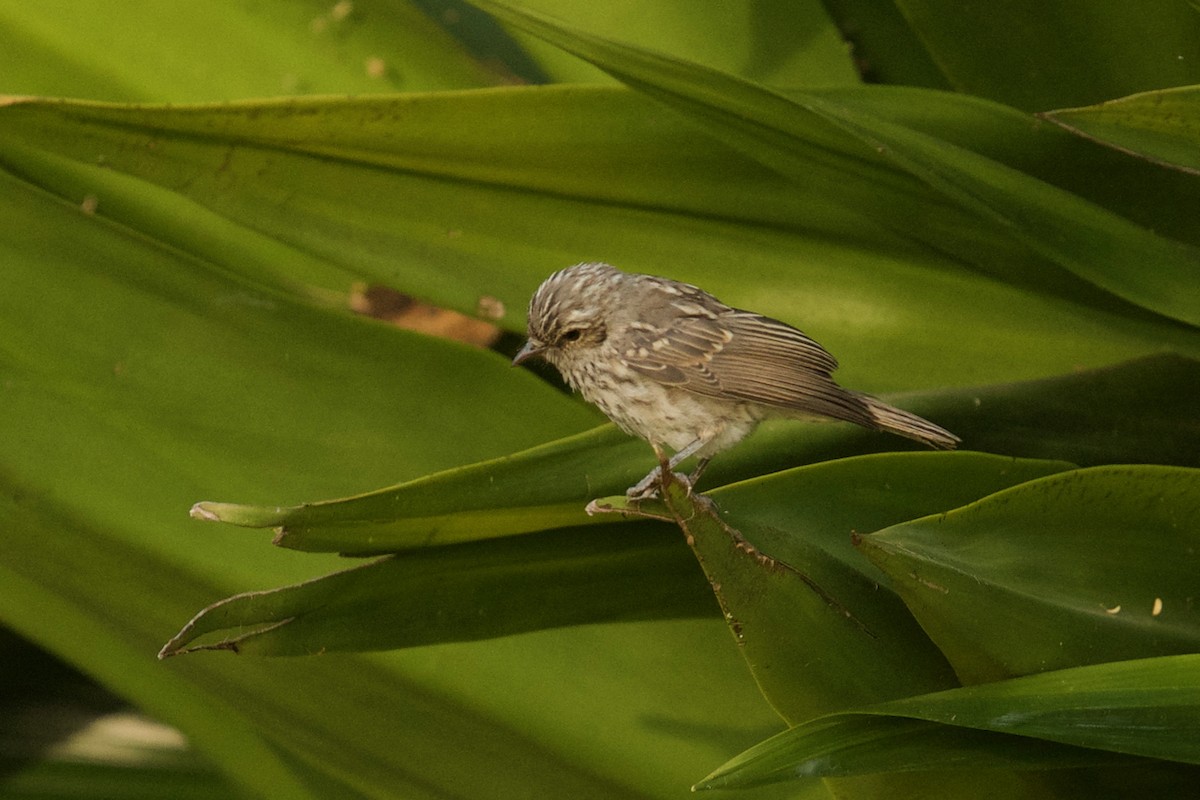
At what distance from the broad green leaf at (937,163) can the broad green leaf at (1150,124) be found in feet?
0.35

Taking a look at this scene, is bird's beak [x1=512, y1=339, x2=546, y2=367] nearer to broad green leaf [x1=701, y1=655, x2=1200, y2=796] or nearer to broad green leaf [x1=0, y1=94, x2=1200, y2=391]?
broad green leaf [x1=0, y1=94, x2=1200, y2=391]

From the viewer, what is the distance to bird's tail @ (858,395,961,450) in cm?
141

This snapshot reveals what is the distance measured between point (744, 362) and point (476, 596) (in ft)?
1.77

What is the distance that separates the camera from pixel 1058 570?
3.52 ft

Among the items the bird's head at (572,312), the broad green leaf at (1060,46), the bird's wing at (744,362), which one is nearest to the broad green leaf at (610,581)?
the bird's wing at (744,362)

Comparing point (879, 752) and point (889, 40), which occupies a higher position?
point (889, 40)

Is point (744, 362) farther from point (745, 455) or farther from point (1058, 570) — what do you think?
point (1058, 570)

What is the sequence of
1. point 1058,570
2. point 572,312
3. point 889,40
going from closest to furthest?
point 1058,570
point 572,312
point 889,40

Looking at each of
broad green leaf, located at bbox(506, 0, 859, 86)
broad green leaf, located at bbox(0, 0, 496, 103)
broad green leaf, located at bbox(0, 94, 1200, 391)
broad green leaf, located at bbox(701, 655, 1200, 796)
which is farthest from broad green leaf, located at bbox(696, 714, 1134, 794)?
broad green leaf, located at bbox(0, 0, 496, 103)

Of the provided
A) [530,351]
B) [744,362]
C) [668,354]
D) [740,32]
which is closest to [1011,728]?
[744,362]

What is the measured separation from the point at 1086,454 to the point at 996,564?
51 cm

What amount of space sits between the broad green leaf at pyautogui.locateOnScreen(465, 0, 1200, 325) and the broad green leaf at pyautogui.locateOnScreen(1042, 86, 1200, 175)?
0.35 ft

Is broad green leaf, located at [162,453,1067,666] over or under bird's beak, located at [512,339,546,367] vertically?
under

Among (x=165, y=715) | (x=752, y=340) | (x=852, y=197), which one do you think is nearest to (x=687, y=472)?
(x=752, y=340)
